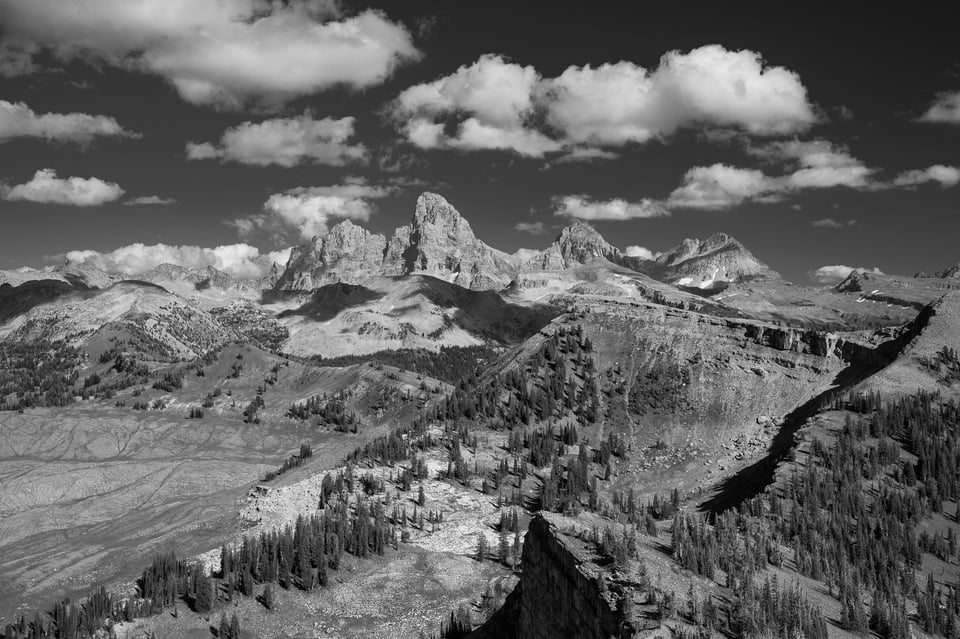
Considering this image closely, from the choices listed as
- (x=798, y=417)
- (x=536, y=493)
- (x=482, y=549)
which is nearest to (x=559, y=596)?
(x=482, y=549)

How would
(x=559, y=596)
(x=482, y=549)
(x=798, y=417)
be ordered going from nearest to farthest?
(x=559, y=596), (x=482, y=549), (x=798, y=417)

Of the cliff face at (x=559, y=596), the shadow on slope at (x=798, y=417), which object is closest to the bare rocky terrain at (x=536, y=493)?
the cliff face at (x=559, y=596)

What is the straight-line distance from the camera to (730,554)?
75062mm

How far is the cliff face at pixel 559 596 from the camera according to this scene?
2128 inches

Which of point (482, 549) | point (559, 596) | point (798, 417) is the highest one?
point (798, 417)

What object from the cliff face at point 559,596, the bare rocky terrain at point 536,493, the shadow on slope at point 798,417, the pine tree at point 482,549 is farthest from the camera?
the shadow on slope at point 798,417

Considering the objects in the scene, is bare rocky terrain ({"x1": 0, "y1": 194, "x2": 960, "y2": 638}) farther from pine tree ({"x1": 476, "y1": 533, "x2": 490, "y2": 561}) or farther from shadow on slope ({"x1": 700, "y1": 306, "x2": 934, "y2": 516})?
shadow on slope ({"x1": 700, "y1": 306, "x2": 934, "y2": 516})

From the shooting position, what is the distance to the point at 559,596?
6041 cm

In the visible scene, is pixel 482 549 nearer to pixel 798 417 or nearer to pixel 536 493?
pixel 536 493

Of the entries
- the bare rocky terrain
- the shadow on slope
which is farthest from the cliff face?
the shadow on slope

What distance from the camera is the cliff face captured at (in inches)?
2128

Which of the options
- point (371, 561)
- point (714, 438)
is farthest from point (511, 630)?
point (714, 438)

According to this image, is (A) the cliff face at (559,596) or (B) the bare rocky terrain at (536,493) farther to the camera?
(B) the bare rocky terrain at (536,493)

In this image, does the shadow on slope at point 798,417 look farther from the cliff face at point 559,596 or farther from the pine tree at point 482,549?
the cliff face at point 559,596
